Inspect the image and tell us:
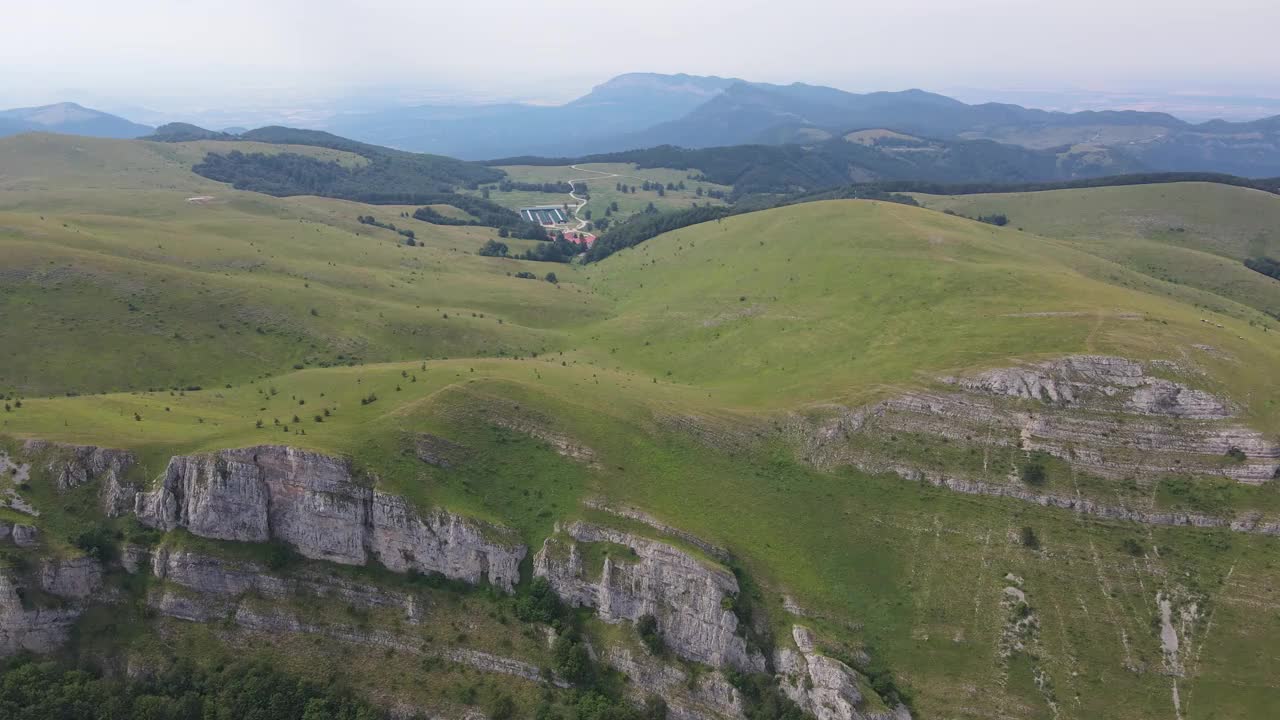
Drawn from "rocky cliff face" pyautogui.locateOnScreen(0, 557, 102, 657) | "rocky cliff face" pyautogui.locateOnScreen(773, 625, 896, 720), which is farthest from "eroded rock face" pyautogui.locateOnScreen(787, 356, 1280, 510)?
"rocky cliff face" pyautogui.locateOnScreen(0, 557, 102, 657)

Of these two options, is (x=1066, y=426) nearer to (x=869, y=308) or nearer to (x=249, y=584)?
(x=869, y=308)

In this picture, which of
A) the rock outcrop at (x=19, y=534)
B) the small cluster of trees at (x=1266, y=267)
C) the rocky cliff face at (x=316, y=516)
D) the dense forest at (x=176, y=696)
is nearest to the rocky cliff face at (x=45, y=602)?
the dense forest at (x=176, y=696)

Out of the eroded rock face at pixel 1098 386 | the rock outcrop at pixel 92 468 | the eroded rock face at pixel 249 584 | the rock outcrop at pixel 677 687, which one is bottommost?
the rock outcrop at pixel 677 687

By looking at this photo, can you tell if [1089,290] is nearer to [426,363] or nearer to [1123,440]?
[1123,440]

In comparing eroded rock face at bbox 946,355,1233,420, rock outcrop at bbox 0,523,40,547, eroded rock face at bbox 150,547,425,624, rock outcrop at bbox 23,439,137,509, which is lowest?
eroded rock face at bbox 150,547,425,624

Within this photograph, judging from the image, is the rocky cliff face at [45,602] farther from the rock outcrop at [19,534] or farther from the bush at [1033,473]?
the bush at [1033,473]

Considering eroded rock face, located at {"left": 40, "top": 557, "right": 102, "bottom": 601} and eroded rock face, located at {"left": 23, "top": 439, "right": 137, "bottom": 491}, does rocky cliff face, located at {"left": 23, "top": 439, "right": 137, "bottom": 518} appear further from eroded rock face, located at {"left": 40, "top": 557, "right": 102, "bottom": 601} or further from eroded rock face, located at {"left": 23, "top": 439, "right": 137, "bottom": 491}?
eroded rock face, located at {"left": 40, "top": 557, "right": 102, "bottom": 601}
